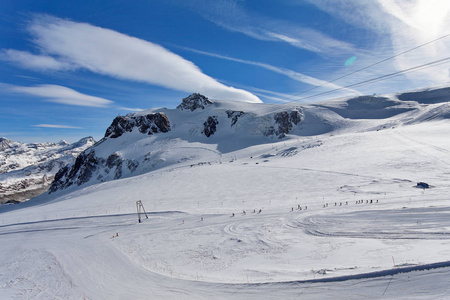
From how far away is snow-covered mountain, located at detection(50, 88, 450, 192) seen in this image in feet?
249

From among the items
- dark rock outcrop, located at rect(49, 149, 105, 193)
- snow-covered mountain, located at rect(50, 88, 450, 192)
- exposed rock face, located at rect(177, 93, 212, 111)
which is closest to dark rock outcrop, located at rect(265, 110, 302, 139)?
snow-covered mountain, located at rect(50, 88, 450, 192)

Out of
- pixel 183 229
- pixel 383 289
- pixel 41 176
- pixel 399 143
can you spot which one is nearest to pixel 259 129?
pixel 399 143

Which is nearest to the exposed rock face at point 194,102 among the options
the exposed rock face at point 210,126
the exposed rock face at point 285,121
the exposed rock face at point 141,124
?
the exposed rock face at point 141,124

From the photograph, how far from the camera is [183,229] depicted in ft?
60.8

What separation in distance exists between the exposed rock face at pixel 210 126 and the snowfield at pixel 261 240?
5959 cm

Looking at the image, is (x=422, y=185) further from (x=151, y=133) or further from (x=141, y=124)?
(x=141, y=124)

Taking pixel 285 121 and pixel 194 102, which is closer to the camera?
Answer: pixel 285 121

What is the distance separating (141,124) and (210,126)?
32.4 meters

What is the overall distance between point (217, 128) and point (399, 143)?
6609 centimetres

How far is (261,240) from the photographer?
1435cm

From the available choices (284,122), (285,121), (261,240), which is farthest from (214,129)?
(261,240)

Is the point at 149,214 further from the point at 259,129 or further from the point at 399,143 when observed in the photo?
the point at 259,129

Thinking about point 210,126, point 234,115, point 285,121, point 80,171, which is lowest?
point 80,171

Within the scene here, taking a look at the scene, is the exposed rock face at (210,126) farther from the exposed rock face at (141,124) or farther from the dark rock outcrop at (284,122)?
the dark rock outcrop at (284,122)
